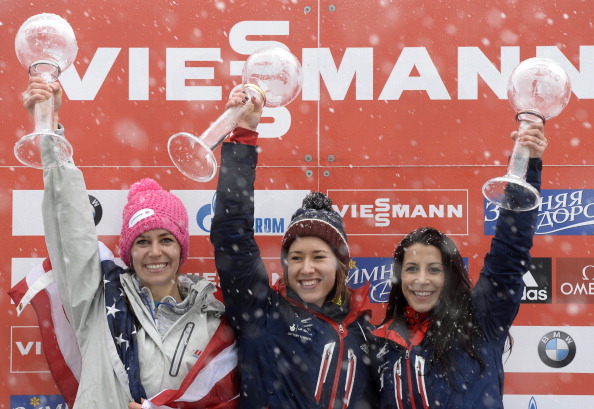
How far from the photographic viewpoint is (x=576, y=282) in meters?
3.07

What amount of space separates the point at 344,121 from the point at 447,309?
0.97 metres

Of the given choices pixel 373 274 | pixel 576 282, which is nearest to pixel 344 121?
pixel 373 274

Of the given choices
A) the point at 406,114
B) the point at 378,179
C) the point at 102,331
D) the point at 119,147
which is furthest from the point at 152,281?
the point at 406,114

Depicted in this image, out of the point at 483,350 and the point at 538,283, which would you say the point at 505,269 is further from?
the point at 538,283

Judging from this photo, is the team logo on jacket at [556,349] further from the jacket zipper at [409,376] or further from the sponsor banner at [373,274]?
the jacket zipper at [409,376]

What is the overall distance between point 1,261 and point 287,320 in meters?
1.34

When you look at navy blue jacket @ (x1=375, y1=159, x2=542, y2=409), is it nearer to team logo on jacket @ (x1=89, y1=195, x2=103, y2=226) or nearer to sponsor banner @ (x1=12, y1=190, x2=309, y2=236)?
sponsor banner @ (x1=12, y1=190, x2=309, y2=236)

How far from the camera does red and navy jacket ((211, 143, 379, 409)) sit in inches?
97.2

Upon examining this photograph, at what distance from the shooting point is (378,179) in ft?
10.1

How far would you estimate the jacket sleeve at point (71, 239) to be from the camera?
2555 mm

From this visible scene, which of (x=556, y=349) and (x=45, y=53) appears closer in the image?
(x=45, y=53)

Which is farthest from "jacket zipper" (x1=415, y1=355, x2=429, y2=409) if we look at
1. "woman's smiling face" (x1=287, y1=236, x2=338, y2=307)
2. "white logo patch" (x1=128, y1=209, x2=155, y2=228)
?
"white logo patch" (x1=128, y1=209, x2=155, y2=228)

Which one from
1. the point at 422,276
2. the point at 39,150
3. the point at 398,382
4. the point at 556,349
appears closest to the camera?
the point at 39,150

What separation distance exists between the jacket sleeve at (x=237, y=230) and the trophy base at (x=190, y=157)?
0.58ft
